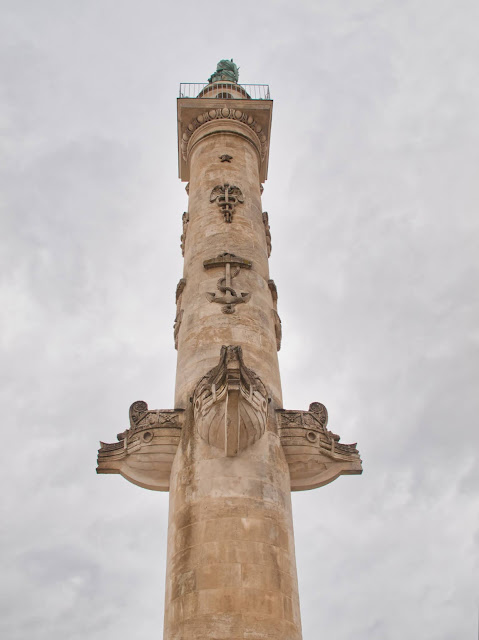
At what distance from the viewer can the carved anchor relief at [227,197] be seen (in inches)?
866

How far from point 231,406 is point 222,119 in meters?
Answer: 15.9

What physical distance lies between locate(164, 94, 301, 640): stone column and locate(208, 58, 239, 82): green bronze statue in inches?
667

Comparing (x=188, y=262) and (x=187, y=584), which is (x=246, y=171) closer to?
(x=188, y=262)

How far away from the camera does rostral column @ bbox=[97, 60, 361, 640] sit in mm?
12930

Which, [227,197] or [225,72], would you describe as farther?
[225,72]

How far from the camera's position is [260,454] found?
49.2 ft

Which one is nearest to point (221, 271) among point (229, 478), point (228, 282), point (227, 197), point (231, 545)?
point (228, 282)

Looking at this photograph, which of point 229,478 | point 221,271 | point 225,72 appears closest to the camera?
point 229,478

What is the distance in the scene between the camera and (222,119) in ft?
86.0

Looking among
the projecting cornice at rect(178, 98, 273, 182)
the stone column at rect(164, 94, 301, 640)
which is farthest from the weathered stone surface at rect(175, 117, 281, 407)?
the projecting cornice at rect(178, 98, 273, 182)

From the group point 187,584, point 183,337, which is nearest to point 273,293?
point 183,337

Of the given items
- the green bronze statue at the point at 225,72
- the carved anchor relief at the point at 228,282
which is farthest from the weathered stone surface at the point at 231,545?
the green bronze statue at the point at 225,72

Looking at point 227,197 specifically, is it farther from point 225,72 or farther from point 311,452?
point 225,72

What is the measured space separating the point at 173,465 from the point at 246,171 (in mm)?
12859
